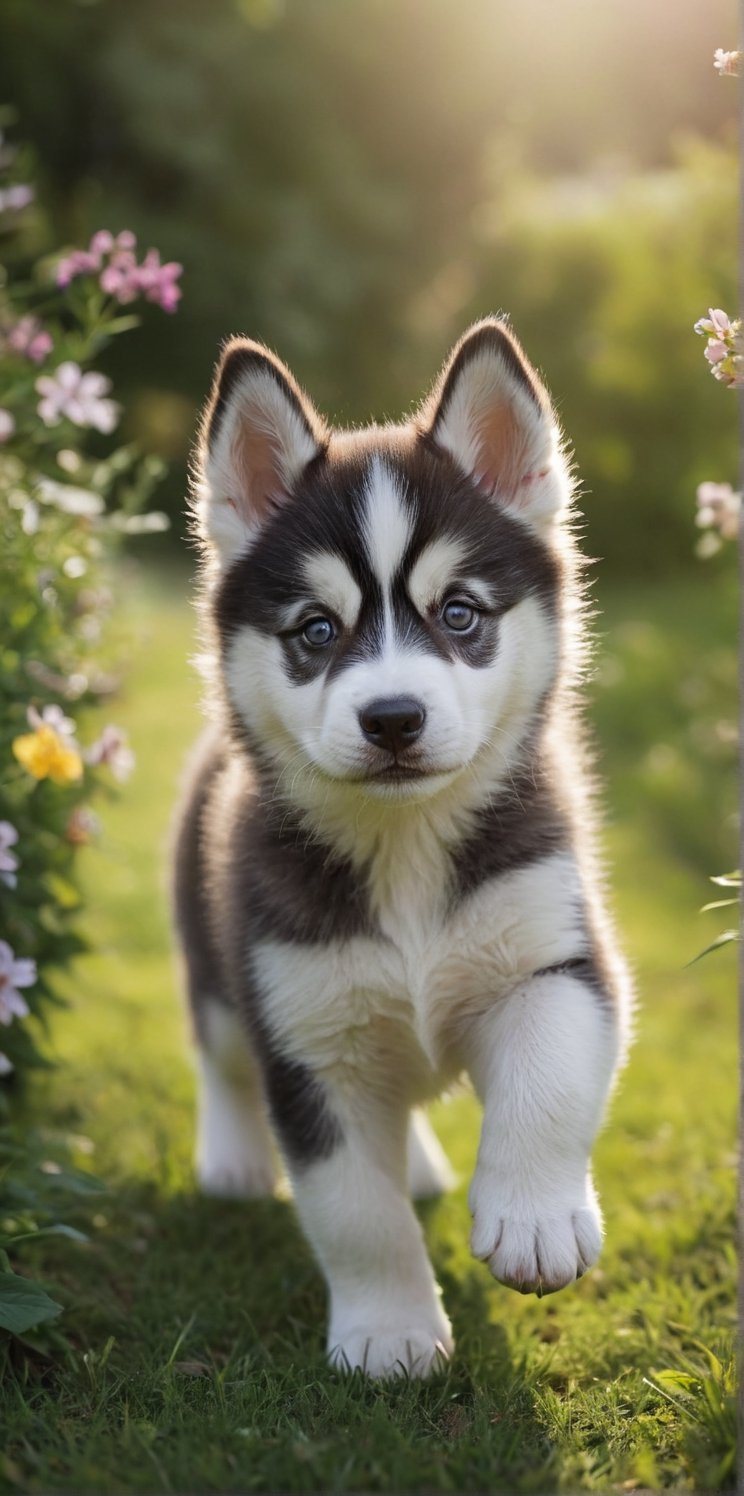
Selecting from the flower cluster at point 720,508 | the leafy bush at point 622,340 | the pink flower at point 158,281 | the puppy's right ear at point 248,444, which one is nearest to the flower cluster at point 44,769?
the puppy's right ear at point 248,444

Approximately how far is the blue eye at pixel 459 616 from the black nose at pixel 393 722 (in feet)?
1.13

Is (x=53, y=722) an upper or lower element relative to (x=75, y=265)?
lower

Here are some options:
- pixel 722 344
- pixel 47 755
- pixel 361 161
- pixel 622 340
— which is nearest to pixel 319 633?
pixel 47 755

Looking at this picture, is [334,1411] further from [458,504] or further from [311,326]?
[311,326]

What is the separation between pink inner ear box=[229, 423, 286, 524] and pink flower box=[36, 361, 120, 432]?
2.57 ft

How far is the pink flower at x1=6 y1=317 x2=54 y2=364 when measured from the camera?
4246 mm

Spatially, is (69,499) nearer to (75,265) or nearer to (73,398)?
(73,398)

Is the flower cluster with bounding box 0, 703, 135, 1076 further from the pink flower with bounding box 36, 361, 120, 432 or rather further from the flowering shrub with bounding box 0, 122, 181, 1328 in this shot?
the pink flower with bounding box 36, 361, 120, 432

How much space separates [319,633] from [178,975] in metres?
2.19

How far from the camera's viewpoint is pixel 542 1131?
9.30 feet

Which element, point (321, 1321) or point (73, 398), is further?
point (73, 398)

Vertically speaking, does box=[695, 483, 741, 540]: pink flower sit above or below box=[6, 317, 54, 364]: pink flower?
below

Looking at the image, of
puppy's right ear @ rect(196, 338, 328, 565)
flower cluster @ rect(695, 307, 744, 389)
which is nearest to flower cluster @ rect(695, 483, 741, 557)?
flower cluster @ rect(695, 307, 744, 389)

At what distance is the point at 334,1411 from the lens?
9.02 ft
